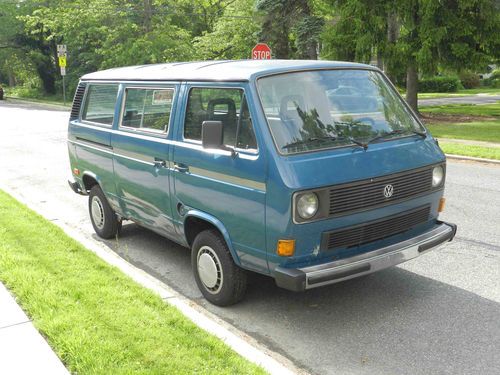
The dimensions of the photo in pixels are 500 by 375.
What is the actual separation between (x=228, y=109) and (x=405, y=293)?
2331 millimetres

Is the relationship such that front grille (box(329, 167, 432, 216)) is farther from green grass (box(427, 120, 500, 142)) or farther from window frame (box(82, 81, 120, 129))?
green grass (box(427, 120, 500, 142))

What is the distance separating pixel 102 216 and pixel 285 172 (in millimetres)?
3700

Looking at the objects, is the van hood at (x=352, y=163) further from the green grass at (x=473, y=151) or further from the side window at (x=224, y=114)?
the green grass at (x=473, y=151)

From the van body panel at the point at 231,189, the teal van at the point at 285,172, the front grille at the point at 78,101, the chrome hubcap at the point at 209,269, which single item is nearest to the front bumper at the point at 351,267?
the teal van at the point at 285,172

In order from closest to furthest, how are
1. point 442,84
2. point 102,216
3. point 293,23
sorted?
point 102,216
point 293,23
point 442,84

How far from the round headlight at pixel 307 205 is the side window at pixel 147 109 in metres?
1.87

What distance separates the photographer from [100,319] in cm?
423

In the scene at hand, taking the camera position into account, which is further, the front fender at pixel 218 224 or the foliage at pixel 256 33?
the foliage at pixel 256 33

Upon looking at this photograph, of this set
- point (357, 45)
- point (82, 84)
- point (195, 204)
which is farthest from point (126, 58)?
point (195, 204)

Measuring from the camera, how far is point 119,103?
239 inches

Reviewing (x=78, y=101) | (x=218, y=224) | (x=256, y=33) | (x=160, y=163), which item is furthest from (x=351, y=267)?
(x=256, y=33)

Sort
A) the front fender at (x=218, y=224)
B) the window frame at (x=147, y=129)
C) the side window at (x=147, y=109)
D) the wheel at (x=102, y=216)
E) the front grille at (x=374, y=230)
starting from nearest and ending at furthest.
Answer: the front grille at (x=374, y=230), the front fender at (x=218, y=224), the window frame at (x=147, y=129), the side window at (x=147, y=109), the wheel at (x=102, y=216)

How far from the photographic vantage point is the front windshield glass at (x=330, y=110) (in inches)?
166

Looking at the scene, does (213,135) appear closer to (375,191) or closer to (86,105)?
(375,191)
